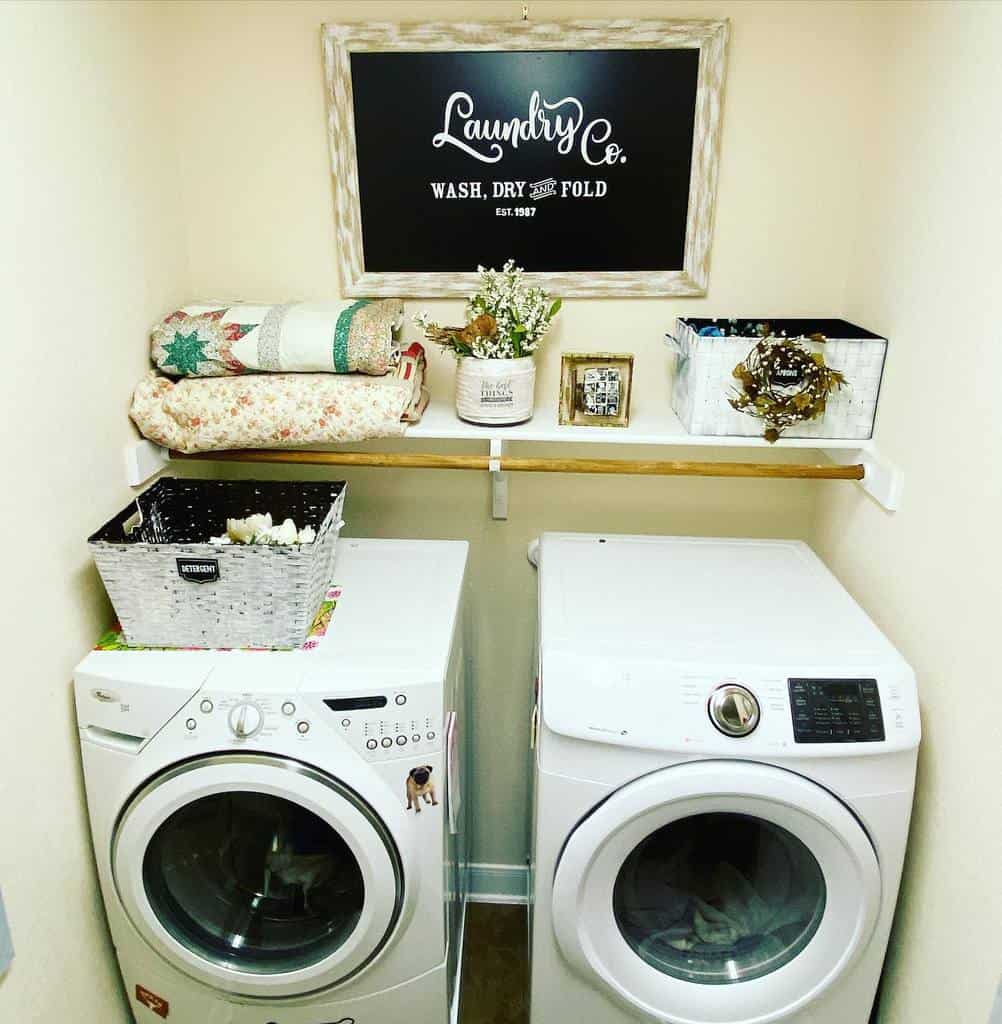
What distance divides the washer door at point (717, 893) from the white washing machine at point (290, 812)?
0.29 metres

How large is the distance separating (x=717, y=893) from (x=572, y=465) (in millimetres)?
844

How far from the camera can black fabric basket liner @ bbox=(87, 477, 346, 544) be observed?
1.65m

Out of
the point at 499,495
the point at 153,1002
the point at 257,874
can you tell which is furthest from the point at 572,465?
the point at 153,1002

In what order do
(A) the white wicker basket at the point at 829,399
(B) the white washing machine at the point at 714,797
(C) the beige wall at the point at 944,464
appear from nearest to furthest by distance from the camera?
(C) the beige wall at the point at 944,464 < (B) the white washing machine at the point at 714,797 < (A) the white wicker basket at the point at 829,399

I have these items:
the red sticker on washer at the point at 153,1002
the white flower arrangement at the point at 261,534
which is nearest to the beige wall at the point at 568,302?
the white flower arrangement at the point at 261,534

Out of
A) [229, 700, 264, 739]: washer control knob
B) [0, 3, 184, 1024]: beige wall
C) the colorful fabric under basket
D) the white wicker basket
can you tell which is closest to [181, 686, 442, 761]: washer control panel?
[229, 700, 264, 739]: washer control knob

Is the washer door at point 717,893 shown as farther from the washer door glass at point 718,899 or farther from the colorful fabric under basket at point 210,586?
the colorful fabric under basket at point 210,586

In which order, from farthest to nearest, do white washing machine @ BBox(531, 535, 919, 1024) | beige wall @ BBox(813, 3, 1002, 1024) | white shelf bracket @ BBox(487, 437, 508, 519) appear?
white shelf bracket @ BBox(487, 437, 508, 519)
white washing machine @ BBox(531, 535, 919, 1024)
beige wall @ BBox(813, 3, 1002, 1024)

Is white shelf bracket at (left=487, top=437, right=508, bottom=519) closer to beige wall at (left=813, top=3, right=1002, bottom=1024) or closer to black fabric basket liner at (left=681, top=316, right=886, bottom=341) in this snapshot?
black fabric basket liner at (left=681, top=316, right=886, bottom=341)

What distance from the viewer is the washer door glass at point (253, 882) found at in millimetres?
1466

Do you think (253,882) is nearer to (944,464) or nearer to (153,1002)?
(153,1002)

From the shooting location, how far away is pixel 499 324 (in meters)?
1.62

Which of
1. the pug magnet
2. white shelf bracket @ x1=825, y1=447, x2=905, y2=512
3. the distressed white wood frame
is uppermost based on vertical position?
the distressed white wood frame

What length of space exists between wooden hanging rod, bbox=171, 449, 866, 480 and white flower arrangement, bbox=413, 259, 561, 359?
21cm
